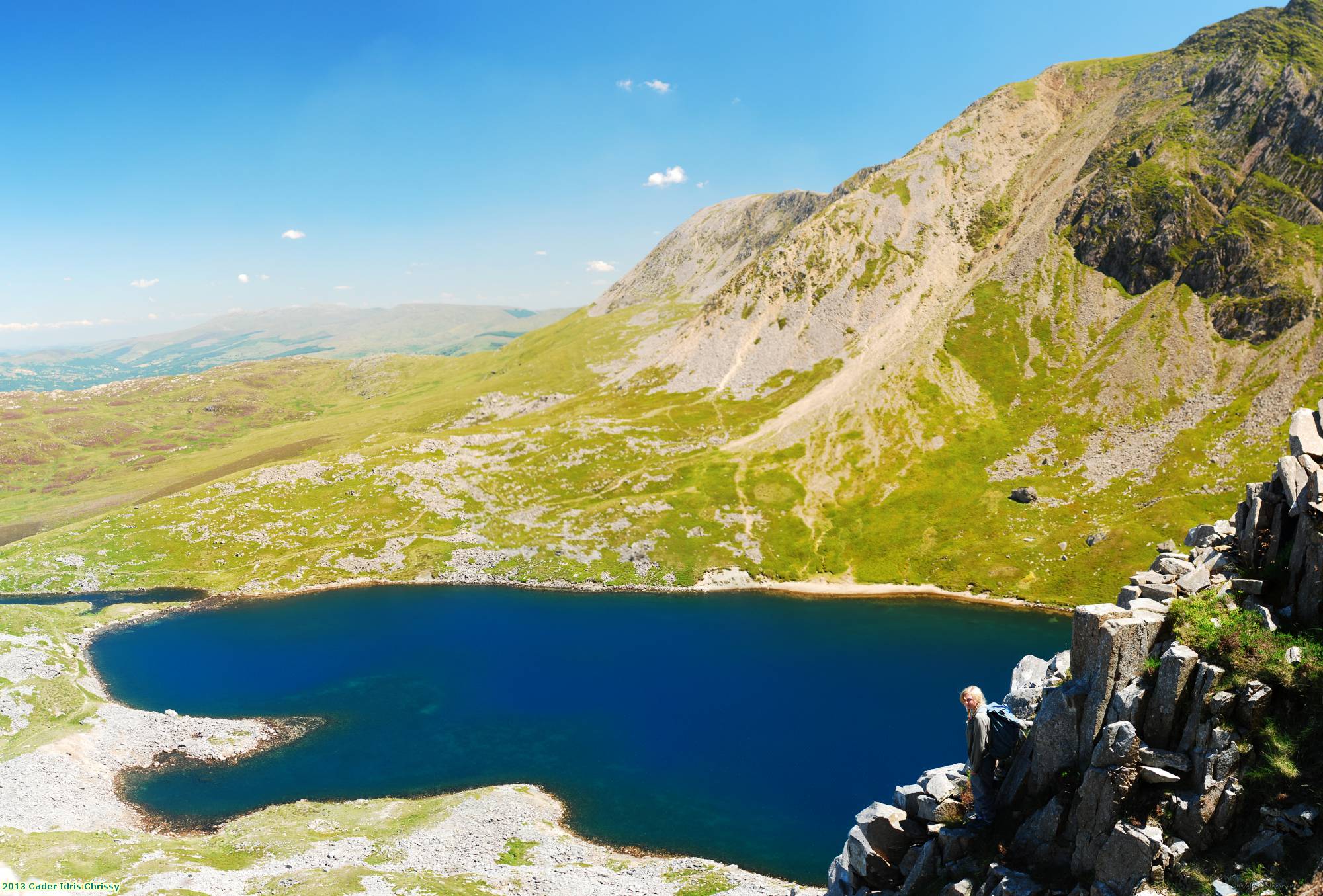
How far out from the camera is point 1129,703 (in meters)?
22.5

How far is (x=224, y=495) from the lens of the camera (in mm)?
153500

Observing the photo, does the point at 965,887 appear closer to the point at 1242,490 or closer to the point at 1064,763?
the point at 1064,763

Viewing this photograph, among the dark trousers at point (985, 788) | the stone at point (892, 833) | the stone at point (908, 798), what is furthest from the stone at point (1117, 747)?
the stone at point (892, 833)

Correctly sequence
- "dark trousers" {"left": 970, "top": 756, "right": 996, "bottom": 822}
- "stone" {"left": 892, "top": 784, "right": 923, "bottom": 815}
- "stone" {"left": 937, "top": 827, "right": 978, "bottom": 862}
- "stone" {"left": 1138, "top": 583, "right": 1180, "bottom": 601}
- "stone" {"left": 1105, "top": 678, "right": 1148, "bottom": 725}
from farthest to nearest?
"stone" {"left": 892, "top": 784, "right": 923, "bottom": 815} → "dark trousers" {"left": 970, "top": 756, "right": 996, "bottom": 822} → "stone" {"left": 937, "top": 827, "right": 978, "bottom": 862} → "stone" {"left": 1138, "top": 583, "right": 1180, "bottom": 601} → "stone" {"left": 1105, "top": 678, "right": 1148, "bottom": 725}

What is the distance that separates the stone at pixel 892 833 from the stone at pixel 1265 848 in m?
11.3

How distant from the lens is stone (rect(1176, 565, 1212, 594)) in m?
24.7

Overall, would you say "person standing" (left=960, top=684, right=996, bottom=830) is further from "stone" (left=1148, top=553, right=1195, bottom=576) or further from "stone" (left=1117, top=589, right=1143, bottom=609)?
"stone" (left=1148, top=553, right=1195, bottom=576)

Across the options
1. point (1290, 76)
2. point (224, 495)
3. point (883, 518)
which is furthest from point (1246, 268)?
point (224, 495)

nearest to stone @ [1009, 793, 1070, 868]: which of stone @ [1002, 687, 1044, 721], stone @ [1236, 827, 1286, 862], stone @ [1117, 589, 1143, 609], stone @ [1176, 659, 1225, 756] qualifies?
stone @ [1002, 687, 1044, 721]

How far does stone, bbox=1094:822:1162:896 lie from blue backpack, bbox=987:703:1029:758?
4.45m

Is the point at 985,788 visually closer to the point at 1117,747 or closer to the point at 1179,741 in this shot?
the point at 1117,747

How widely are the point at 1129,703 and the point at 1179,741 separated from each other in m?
1.78

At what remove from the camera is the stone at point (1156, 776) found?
21328mm

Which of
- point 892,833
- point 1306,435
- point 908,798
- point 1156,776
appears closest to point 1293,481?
point 1306,435
